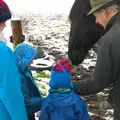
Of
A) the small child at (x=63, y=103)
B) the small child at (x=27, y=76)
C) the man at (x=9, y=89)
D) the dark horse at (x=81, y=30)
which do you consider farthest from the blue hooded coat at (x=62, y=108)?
the dark horse at (x=81, y=30)

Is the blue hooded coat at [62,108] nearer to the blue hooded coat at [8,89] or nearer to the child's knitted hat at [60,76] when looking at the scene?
the child's knitted hat at [60,76]

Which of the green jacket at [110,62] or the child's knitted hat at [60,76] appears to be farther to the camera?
the child's knitted hat at [60,76]

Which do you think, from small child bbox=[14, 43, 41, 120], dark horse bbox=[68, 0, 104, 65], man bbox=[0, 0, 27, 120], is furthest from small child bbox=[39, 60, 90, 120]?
dark horse bbox=[68, 0, 104, 65]

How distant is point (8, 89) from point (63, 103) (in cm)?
64

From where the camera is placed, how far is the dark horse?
4.73 m

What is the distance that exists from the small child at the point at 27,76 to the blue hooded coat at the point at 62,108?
244 mm

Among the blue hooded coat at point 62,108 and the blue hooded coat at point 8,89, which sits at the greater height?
the blue hooded coat at point 8,89

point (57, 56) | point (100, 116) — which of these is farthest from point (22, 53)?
point (57, 56)

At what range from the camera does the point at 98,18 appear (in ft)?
9.15

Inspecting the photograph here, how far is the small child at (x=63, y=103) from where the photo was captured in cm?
307

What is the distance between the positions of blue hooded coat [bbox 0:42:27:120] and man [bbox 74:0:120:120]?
2.12 feet

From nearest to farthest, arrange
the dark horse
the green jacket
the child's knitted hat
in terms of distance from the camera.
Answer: the green jacket → the child's knitted hat → the dark horse

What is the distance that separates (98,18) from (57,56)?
6.31m

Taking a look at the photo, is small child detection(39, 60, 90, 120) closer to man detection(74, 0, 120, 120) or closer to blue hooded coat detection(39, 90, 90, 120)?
blue hooded coat detection(39, 90, 90, 120)
